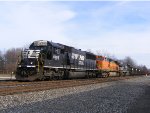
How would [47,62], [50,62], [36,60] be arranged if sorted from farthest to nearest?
1. [50,62]
2. [47,62]
3. [36,60]

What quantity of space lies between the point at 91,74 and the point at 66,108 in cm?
3210

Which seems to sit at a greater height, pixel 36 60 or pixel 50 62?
pixel 36 60

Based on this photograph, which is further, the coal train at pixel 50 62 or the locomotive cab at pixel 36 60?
the coal train at pixel 50 62

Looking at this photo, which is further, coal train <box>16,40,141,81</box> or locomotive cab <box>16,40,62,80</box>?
coal train <box>16,40,141,81</box>

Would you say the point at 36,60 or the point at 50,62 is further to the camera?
the point at 50,62

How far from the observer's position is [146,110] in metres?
11.9

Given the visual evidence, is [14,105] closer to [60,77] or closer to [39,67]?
[39,67]

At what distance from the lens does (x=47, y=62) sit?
1109 inches

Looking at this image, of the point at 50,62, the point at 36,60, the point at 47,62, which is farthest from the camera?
the point at 50,62

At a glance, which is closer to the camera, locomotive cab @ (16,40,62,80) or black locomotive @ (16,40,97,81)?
locomotive cab @ (16,40,62,80)

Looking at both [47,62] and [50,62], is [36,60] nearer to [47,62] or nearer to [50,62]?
[47,62]

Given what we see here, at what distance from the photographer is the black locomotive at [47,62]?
2688cm

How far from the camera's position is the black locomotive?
26875 mm

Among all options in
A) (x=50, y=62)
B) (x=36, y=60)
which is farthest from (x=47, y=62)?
(x=36, y=60)
